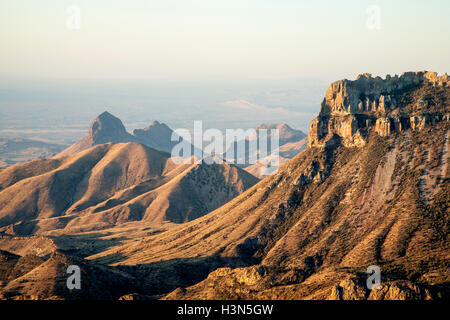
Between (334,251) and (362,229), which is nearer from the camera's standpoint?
(334,251)

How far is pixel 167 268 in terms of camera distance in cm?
17325

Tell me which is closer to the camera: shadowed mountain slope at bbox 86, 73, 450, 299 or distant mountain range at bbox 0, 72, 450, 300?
distant mountain range at bbox 0, 72, 450, 300

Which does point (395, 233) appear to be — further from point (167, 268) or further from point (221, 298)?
point (167, 268)

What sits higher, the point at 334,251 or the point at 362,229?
the point at 362,229

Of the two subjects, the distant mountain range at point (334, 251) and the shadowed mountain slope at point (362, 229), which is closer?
the distant mountain range at point (334, 251)

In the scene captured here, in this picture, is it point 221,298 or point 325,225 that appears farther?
point 325,225

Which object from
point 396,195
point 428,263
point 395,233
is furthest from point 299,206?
point 428,263

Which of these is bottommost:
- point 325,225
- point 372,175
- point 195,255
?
point 195,255

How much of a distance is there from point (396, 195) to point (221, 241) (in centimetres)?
5942
